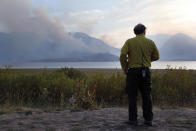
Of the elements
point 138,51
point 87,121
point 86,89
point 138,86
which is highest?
point 138,51

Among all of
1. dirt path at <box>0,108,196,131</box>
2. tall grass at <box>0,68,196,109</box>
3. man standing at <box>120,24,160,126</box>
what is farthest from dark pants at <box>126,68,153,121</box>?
tall grass at <box>0,68,196,109</box>

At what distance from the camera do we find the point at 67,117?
20.0 feet

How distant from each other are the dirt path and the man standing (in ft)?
1.40

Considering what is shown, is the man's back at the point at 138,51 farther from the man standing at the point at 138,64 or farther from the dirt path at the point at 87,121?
the dirt path at the point at 87,121

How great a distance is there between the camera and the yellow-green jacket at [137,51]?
5.02 meters

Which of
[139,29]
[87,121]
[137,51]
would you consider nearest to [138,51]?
[137,51]

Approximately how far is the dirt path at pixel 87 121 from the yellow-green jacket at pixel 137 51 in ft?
4.21

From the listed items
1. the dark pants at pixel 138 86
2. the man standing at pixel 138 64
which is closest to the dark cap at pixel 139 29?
the man standing at pixel 138 64

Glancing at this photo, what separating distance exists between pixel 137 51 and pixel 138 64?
0.26 metres

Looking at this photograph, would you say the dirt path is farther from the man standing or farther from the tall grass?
the tall grass

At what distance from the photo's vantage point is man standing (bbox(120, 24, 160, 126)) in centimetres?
502

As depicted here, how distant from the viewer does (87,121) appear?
5.63 meters

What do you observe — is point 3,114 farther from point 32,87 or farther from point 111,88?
point 111,88

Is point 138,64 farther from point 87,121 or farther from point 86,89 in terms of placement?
point 86,89
